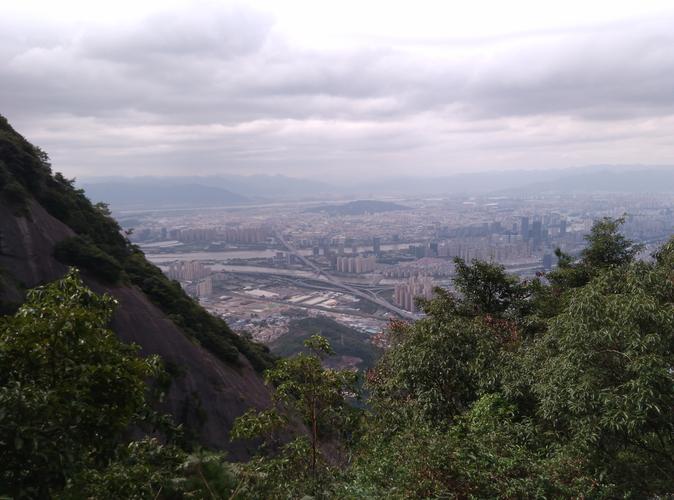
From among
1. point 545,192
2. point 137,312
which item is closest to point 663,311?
point 137,312

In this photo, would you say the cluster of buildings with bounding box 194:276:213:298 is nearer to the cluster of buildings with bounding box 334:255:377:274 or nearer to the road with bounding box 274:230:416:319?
the road with bounding box 274:230:416:319

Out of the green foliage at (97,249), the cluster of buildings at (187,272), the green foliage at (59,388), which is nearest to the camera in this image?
the green foliage at (59,388)

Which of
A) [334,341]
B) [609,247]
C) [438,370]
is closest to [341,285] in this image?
[334,341]

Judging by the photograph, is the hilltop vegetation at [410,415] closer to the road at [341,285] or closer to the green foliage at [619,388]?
the green foliage at [619,388]

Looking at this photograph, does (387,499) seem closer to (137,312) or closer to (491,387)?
(491,387)

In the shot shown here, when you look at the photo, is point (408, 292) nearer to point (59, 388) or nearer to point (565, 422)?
point (565, 422)

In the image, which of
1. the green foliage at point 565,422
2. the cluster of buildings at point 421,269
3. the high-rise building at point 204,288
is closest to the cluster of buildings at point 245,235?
the cluster of buildings at point 421,269
